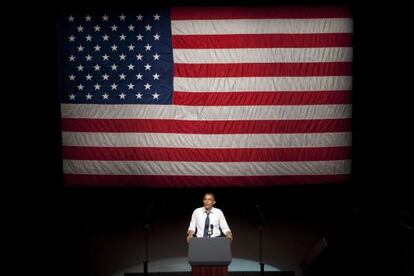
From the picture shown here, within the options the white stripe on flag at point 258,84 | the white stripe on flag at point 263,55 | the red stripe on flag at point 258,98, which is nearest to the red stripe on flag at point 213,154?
the red stripe on flag at point 258,98

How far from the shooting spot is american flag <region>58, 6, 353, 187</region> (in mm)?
5402

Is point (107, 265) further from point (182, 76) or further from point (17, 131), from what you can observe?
point (182, 76)

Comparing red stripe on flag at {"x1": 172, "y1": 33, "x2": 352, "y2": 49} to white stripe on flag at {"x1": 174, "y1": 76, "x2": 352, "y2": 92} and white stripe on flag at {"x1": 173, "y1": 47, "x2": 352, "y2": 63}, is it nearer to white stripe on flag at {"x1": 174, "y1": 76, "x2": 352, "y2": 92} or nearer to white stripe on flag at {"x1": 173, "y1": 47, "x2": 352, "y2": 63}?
white stripe on flag at {"x1": 173, "y1": 47, "x2": 352, "y2": 63}

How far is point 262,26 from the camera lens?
5379 millimetres

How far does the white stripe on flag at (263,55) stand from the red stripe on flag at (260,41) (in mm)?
52

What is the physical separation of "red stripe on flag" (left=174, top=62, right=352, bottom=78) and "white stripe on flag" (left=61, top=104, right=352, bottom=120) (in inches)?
16.6

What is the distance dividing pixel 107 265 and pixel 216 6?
3612 mm

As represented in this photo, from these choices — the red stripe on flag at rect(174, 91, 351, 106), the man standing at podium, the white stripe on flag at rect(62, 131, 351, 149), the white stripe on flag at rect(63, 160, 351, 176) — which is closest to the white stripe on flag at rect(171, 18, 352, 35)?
the red stripe on flag at rect(174, 91, 351, 106)

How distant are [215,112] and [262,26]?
50.2 inches

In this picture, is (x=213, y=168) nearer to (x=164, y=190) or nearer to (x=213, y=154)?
(x=213, y=154)

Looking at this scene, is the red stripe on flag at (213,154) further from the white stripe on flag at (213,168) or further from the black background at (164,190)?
the black background at (164,190)

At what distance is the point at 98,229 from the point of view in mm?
5832

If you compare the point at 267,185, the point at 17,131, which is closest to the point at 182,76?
the point at 267,185

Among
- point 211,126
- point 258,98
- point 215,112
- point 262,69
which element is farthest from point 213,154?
point 262,69
